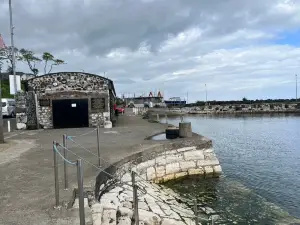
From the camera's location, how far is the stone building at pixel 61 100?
2305cm

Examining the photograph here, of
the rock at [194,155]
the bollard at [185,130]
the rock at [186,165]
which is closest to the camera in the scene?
the rock at [186,165]

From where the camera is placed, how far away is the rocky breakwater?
6.89 meters

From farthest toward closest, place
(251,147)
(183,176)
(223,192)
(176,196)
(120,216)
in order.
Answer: (251,147) < (183,176) < (223,192) < (176,196) < (120,216)

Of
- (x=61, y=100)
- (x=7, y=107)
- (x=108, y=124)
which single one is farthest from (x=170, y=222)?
(x=7, y=107)

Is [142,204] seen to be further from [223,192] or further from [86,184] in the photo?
[223,192]

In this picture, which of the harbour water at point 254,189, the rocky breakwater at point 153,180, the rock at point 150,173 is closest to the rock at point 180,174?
the rocky breakwater at point 153,180

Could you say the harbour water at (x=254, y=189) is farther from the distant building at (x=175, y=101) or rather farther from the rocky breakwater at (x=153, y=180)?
the distant building at (x=175, y=101)

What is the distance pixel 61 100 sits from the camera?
23.4 meters

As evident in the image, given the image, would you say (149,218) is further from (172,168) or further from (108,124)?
(108,124)

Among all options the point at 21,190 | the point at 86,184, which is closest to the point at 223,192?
the point at 86,184

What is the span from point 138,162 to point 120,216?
474 cm

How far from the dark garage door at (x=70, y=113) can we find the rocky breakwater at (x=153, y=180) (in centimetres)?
1172

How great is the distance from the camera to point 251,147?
22688 millimetres

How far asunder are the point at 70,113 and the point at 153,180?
13.3 meters
